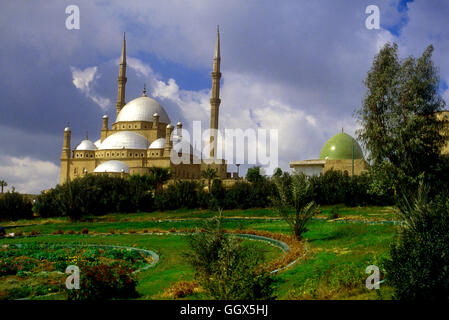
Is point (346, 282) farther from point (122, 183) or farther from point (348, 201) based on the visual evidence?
point (122, 183)

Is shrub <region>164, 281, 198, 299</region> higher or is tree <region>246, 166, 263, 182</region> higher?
tree <region>246, 166, 263, 182</region>

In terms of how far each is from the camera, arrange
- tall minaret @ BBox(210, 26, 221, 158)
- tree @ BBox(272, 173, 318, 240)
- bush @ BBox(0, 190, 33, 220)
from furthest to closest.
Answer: tall minaret @ BBox(210, 26, 221, 158) < bush @ BBox(0, 190, 33, 220) < tree @ BBox(272, 173, 318, 240)

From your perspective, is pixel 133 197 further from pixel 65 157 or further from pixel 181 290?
pixel 181 290

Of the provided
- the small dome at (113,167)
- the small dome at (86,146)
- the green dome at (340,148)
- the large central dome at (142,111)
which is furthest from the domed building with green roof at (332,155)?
the small dome at (86,146)

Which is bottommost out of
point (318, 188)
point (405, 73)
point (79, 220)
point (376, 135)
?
point (79, 220)

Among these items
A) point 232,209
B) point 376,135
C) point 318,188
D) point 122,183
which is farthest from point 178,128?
point 376,135

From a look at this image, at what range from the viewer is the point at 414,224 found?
27.2 ft

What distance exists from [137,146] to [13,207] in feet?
59.0

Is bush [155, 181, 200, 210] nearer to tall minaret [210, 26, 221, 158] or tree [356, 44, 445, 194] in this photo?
tall minaret [210, 26, 221, 158]

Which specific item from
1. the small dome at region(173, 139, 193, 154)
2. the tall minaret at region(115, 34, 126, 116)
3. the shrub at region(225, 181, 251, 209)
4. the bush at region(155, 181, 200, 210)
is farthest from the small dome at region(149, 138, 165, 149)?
the shrub at region(225, 181, 251, 209)

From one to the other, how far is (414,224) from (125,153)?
4327 cm

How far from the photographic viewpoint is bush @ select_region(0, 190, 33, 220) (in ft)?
110

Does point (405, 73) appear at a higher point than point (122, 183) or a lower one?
higher

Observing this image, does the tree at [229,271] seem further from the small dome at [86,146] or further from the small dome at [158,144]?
the small dome at [86,146]
